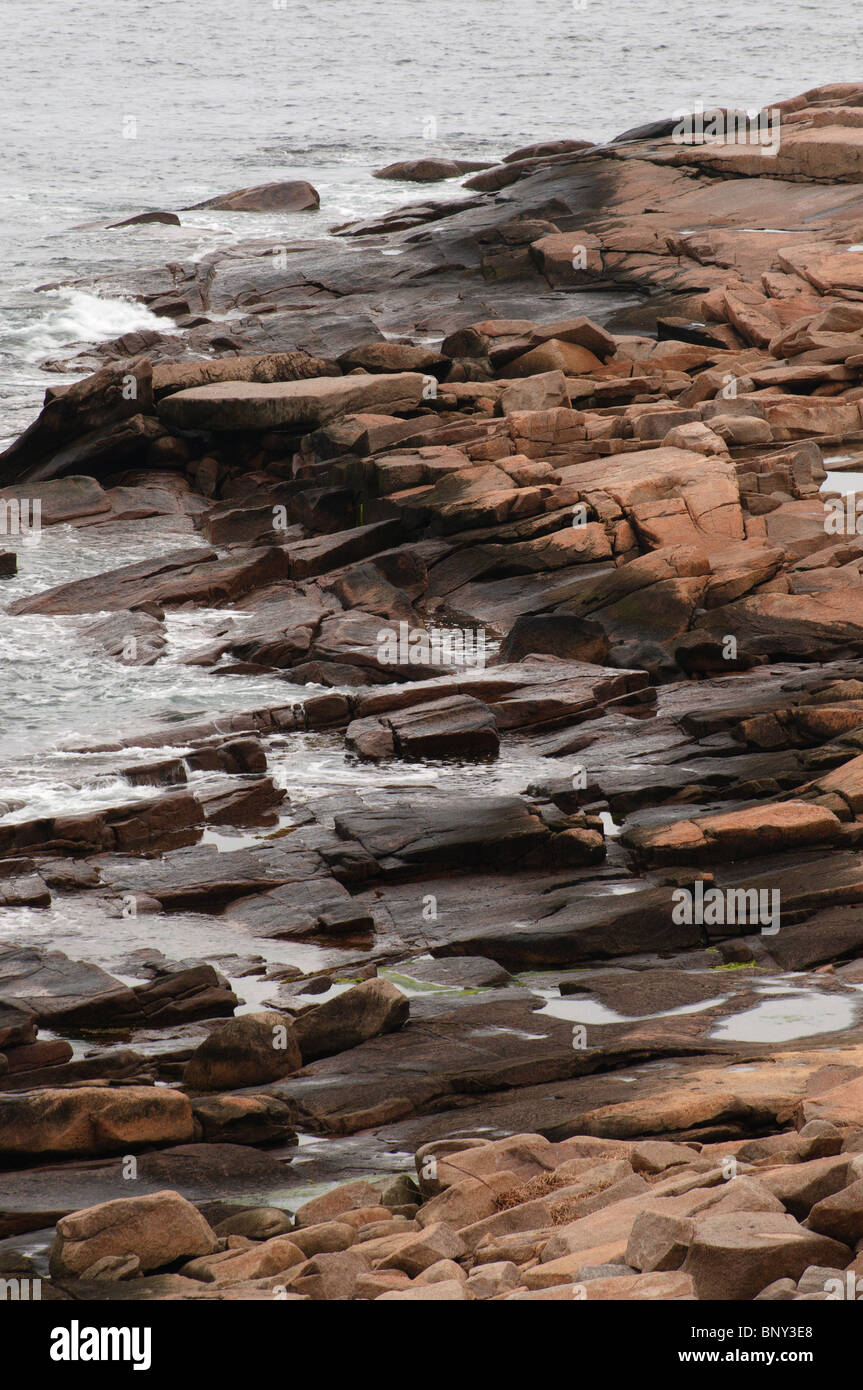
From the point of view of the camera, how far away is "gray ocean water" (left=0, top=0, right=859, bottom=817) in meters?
21.8

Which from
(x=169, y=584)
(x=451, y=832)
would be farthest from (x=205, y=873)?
(x=169, y=584)

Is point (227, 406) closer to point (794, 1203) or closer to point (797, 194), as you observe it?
point (797, 194)

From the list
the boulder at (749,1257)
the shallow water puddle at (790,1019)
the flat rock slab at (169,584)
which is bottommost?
the shallow water puddle at (790,1019)

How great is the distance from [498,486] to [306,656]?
5.16 metres

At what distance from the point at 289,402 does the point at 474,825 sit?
1613cm

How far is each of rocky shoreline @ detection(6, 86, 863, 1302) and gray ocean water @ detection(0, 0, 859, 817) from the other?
3.14 feet

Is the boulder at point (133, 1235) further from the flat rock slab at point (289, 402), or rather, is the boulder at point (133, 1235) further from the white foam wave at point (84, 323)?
the white foam wave at point (84, 323)

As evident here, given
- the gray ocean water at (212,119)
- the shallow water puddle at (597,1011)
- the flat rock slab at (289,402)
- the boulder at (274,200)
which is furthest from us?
the boulder at (274,200)

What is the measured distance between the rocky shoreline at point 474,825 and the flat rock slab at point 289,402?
0.09 metres

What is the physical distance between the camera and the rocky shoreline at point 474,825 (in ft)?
27.0

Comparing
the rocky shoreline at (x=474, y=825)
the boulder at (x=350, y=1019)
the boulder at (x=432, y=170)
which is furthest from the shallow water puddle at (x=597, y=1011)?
the boulder at (x=432, y=170)

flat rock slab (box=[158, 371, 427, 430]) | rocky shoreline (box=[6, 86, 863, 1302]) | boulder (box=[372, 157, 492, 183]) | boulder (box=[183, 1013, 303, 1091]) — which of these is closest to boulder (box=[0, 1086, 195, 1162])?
rocky shoreline (box=[6, 86, 863, 1302])

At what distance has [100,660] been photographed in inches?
888

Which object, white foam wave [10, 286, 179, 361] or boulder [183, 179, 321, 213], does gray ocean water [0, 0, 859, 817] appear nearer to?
white foam wave [10, 286, 179, 361]
